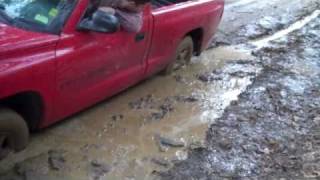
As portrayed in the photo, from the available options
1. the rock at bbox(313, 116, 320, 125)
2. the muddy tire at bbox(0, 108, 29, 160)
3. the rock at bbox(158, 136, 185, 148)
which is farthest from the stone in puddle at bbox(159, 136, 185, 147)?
the rock at bbox(313, 116, 320, 125)

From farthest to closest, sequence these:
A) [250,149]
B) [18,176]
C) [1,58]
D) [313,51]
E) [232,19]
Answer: [232,19] < [313,51] < [250,149] < [18,176] < [1,58]

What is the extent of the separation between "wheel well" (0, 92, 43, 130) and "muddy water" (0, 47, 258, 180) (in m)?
0.42

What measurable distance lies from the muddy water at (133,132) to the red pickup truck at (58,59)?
309 millimetres

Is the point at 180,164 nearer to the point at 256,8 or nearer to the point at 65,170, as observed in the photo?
the point at 65,170

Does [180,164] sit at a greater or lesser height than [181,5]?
lesser

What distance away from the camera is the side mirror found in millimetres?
4773

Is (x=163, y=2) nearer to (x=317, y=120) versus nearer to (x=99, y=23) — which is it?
(x=99, y=23)

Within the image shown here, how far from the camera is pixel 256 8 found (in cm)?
1133

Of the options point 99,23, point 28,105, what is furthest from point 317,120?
point 28,105

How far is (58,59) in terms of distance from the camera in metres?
4.57

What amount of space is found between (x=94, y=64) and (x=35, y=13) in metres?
0.71

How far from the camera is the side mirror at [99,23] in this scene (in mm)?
4773

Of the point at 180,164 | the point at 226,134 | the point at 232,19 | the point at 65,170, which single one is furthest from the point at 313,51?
the point at 65,170

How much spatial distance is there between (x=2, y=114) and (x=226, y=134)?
94.5 inches
